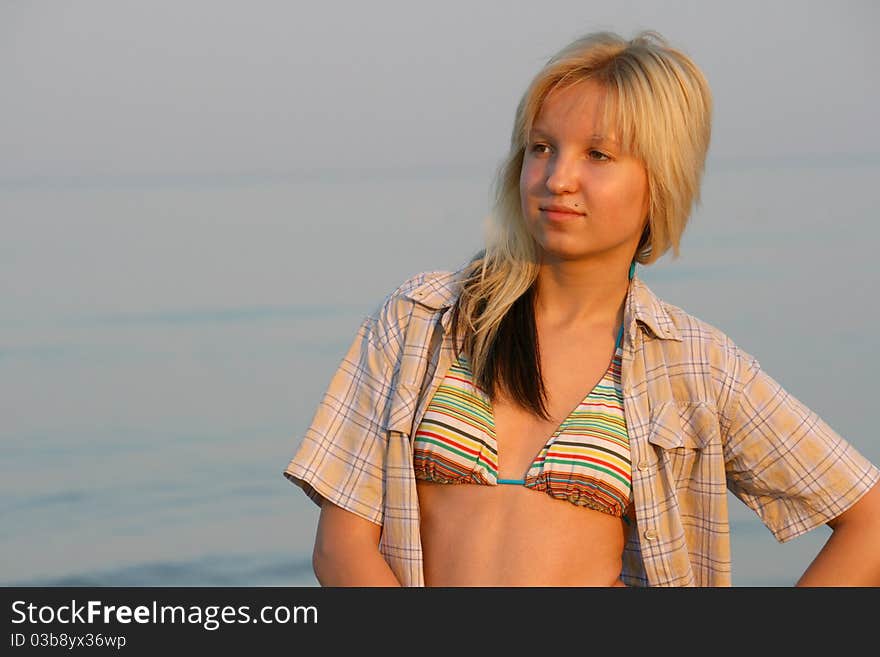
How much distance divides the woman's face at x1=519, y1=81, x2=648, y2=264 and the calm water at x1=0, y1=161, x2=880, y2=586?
179 centimetres

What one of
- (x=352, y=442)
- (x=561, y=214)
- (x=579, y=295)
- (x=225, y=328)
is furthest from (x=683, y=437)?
(x=225, y=328)

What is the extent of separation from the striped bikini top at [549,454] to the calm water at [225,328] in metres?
1.88

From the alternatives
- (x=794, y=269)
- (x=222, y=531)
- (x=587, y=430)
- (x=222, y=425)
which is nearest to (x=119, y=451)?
(x=222, y=425)

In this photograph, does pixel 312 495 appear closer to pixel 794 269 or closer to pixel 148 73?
pixel 794 269

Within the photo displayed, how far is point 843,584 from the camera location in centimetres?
279

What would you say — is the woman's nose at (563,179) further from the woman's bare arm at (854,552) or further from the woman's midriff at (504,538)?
the woman's bare arm at (854,552)

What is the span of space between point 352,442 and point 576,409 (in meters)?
0.40

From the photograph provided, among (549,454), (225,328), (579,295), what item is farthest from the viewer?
(225,328)

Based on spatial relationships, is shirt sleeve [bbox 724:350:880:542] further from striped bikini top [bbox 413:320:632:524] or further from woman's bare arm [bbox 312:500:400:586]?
woman's bare arm [bbox 312:500:400:586]

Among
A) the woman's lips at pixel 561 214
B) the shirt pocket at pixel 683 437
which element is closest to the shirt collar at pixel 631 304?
the shirt pocket at pixel 683 437

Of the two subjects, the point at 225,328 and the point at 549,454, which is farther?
the point at 225,328

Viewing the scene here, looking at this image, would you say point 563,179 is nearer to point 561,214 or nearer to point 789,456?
point 561,214

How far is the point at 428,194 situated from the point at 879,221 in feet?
8.43

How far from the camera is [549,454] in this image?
2639 mm
